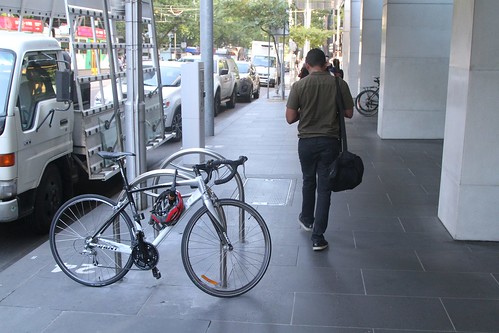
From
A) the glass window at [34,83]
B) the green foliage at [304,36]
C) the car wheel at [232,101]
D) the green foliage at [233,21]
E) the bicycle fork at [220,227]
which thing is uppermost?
the green foliage at [233,21]

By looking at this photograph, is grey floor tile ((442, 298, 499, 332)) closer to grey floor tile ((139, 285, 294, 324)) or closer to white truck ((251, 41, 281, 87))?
grey floor tile ((139, 285, 294, 324))

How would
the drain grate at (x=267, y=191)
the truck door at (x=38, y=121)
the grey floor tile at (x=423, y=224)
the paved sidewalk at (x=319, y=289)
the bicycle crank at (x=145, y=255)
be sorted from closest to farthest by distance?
the paved sidewalk at (x=319, y=289) < the bicycle crank at (x=145, y=255) < the truck door at (x=38, y=121) < the grey floor tile at (x=423, y=224) < the drain grate at (x=267, y=191)

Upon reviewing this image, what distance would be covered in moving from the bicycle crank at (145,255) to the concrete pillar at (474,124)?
3.01 metres

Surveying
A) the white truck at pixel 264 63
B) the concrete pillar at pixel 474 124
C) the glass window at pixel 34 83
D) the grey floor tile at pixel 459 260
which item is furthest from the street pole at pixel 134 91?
the white truck at pixel 264 63

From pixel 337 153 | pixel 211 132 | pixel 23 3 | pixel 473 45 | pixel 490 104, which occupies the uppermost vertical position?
pixel 23 3

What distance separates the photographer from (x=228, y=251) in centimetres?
440

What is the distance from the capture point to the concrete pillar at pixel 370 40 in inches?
703

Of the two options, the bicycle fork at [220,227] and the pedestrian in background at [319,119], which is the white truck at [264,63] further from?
the bicycle fork at [220,227]

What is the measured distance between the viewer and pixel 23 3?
24.6ft

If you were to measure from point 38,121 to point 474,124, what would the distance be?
446cm

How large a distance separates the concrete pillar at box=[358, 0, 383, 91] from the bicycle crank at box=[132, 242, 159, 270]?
14812 mm

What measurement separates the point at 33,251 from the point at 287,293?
268 cm

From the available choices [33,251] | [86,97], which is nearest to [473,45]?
[33,251]

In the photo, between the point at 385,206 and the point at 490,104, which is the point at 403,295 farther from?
the point at 385,206
